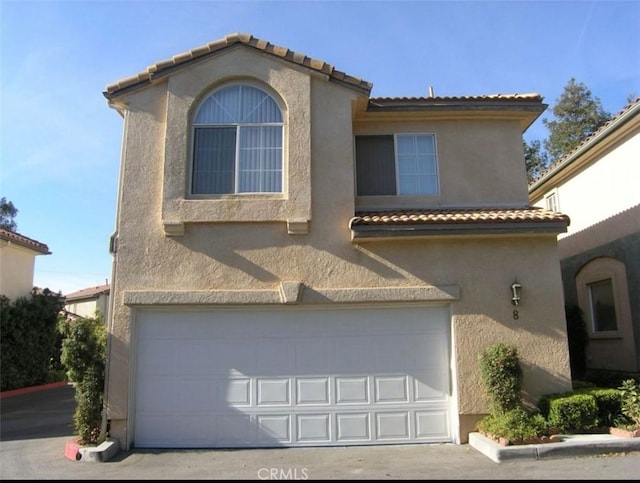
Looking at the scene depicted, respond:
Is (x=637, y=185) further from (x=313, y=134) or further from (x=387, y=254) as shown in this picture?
(x=313, y=134)

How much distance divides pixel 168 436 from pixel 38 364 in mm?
11845

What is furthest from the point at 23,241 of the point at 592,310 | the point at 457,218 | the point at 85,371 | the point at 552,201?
the point at 592,310

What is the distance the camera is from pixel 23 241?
1895 cm

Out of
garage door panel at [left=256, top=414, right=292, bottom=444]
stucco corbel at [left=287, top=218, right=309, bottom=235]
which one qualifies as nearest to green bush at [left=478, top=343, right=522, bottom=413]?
garage door panel at [left=256, top=414, right=292, bottom=444]

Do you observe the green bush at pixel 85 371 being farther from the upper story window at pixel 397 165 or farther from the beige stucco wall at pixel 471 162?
the upper story window at pixel 397 165

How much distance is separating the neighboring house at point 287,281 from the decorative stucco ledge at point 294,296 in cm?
3

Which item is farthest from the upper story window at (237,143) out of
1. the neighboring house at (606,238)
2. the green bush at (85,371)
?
the neighboring house at (606,238)

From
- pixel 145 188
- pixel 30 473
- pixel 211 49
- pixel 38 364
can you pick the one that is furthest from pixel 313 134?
pixel 38 364

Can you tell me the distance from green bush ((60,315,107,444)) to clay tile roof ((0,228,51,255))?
10.9 metres

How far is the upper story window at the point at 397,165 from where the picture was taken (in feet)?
36.0

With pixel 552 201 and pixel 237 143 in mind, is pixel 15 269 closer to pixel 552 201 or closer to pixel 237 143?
pixel 237 143

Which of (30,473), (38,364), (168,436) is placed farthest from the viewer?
(38,364)

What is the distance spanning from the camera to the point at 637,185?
1170 centimetres

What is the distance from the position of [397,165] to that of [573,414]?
18.3 ft
